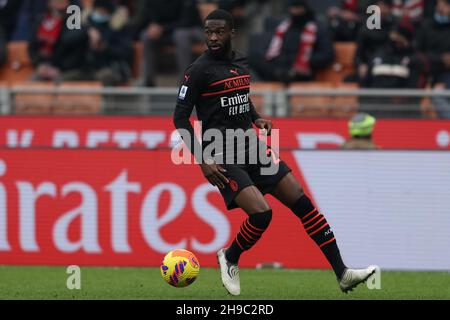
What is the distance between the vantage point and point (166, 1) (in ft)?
55.2

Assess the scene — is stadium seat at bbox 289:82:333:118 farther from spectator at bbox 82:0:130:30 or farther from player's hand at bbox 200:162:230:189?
player's hand at bbox 200:162:230:189

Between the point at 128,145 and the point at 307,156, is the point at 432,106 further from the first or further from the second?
the point at 128,145

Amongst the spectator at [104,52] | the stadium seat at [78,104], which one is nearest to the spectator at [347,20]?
the spectator at [104,52]

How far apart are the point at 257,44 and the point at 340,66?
1.38 m

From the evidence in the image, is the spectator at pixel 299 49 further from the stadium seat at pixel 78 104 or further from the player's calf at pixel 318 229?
the player's calf at pixel 318 229

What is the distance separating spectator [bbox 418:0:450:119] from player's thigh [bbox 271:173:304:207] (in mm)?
6969

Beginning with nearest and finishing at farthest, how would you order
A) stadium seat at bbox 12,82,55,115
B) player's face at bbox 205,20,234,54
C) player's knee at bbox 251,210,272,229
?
player's face at bbox 205,20,234,54, player's knee at bbox 251,210,272,229, stadium seat at bbox 12,82,55,115

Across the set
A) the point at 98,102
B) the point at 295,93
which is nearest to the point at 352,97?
the point at 295,93

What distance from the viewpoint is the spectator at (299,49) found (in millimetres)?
15891

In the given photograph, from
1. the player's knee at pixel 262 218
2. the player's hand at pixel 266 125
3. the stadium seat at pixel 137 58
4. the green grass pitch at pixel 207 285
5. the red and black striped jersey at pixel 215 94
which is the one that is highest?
the red and black striped jersey at pixel 215 94

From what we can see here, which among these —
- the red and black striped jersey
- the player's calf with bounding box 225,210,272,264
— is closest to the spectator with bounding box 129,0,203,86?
the red and black striped jersey

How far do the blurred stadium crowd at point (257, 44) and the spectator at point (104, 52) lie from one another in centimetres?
2

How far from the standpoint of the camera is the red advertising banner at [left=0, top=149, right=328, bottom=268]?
40.4ft

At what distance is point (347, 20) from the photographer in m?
16.4
